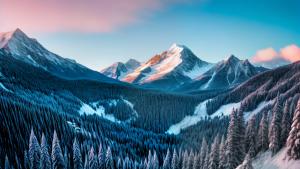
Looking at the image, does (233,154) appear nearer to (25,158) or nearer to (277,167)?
(277,167)

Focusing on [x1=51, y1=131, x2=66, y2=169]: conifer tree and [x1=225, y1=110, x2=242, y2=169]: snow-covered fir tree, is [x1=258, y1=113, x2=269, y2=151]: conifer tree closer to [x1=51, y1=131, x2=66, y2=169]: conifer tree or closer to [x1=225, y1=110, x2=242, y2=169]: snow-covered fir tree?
[x1=225, y1=110, x2=242, y2=169]: snow-covered fir tree

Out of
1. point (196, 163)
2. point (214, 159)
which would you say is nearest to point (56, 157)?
point (196, 163)

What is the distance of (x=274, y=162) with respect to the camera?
213 ft

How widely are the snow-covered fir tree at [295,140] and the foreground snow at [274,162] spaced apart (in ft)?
4.61

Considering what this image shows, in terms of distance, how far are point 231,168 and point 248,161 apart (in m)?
16.5

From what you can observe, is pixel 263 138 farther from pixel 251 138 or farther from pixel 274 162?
pixel 274 162

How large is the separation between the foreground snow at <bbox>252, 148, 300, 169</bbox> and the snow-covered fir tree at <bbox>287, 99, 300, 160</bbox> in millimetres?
1405

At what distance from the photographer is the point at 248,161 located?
51219mm

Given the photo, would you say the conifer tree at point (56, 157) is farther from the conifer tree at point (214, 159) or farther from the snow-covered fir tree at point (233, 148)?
the snow-covered fir tree at point (233, 148)

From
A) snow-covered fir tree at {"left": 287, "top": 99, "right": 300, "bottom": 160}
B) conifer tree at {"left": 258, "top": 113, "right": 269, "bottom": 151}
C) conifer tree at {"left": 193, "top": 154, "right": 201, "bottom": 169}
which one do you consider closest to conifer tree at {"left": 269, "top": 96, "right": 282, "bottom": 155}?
conifer tree at {"left": 258, "top": 113, "right": 269, "bottom": 151}

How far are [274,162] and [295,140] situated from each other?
975 centimetres

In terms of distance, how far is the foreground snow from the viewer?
58.4 m

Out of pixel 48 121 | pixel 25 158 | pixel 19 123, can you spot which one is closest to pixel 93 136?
pixel 48 121

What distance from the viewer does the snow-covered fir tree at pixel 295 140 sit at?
5684 cm
